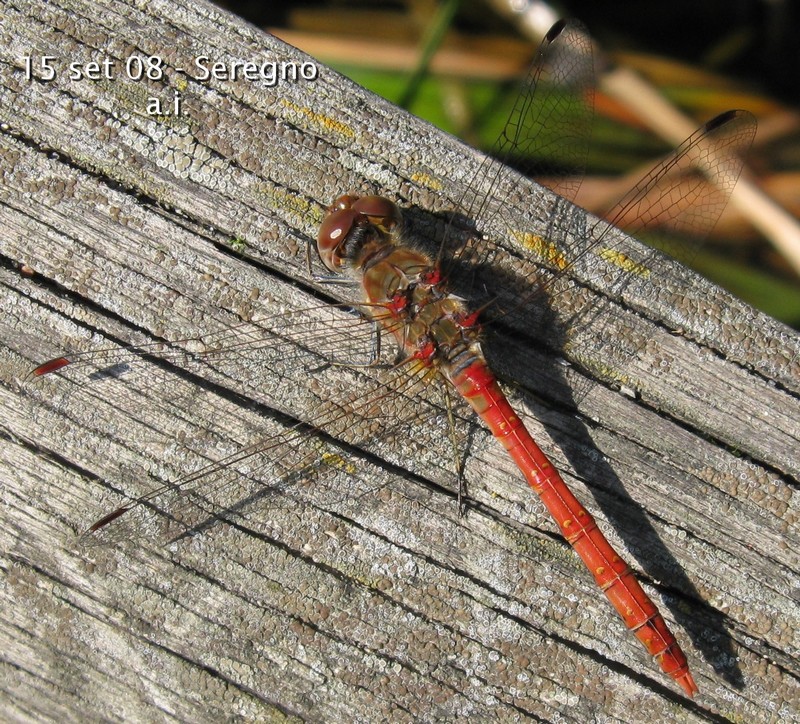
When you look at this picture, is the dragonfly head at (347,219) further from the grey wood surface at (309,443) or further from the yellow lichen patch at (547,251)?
the yellow lichen patch at (547,251)

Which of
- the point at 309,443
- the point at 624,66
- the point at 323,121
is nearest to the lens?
the point at 309,443

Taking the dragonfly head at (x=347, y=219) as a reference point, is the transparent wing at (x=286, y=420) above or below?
below

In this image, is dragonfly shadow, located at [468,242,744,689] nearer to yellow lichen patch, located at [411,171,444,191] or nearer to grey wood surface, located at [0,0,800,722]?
grey wood surface, located at [0,0,800,722]

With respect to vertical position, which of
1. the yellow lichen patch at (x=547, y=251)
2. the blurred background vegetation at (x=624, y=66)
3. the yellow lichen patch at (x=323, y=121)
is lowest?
the yellow lichen patch at (x=547, y=251)

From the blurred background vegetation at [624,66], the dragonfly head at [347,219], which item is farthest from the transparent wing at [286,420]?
the blurred background vegetation at [624,66]

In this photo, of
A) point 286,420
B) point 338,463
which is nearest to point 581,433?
point 338,463

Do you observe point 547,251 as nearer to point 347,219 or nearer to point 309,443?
point 347,219

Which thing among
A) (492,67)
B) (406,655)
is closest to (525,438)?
(406,655)
